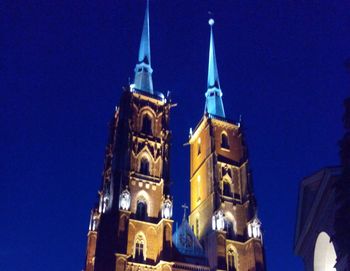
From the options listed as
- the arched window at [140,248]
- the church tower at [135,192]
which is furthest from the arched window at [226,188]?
the arched window at [140,248]

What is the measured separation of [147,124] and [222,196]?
11.7 metres

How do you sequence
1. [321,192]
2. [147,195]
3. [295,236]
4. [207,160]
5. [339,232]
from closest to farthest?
[339,232] < [321,192] < [295,236] < [147,195] < [207,160]

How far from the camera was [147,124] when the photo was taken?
5531 centimetres

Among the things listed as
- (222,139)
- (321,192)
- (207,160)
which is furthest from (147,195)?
(321,192)

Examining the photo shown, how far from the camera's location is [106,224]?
44000 mm

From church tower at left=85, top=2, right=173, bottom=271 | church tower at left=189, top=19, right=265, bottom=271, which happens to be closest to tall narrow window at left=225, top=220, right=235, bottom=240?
church tower at left=189, top=19, right=265, bottom=271

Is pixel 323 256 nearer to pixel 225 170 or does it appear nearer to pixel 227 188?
pixel 227 188

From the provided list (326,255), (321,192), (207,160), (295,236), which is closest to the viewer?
(321,192)

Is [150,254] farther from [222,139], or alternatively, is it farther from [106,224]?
[222,139]

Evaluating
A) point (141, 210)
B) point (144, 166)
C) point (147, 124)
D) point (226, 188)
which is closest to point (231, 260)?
point (226, 188)

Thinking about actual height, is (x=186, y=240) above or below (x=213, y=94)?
below

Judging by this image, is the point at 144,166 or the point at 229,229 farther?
the point at 144,166

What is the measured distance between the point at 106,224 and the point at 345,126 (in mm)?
32097

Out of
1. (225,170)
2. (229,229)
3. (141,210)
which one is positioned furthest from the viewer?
(225,170)
